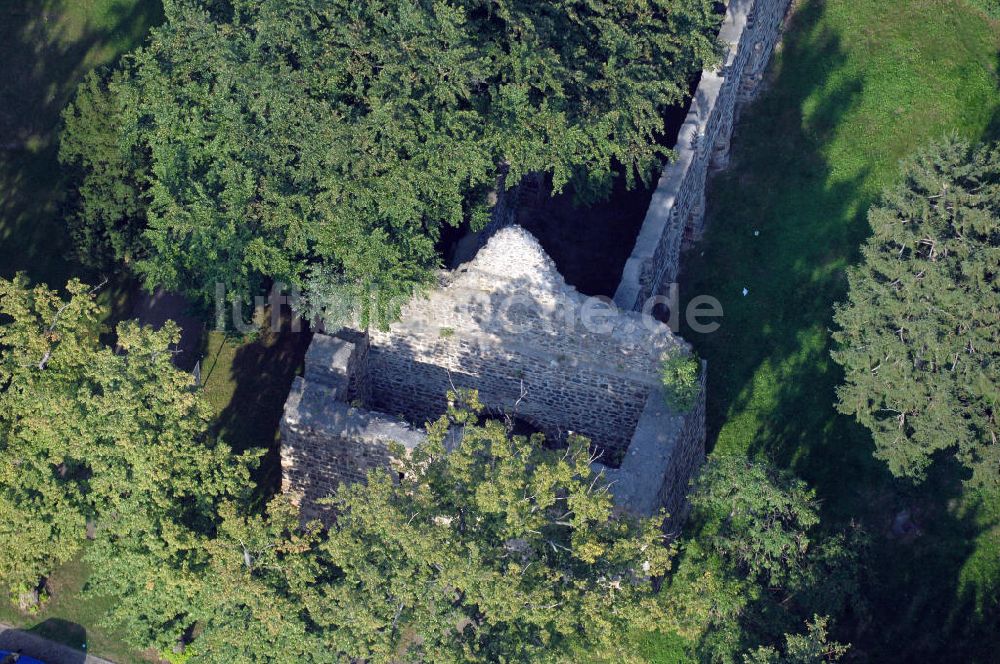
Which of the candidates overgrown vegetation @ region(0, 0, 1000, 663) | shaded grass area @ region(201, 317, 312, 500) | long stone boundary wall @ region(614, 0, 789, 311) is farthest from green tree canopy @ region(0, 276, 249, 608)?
long stone boundary wall @ region(614, 0, 789, 311)

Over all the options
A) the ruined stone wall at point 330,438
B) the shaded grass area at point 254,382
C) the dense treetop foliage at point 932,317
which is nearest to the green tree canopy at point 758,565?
the dense treetop foliage at point 932,317

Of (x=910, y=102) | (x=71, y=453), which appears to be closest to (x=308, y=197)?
(x=71, y=453)

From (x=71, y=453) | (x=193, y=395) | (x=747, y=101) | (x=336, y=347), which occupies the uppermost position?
(x=747, y=101)

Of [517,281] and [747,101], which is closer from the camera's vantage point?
[517,281]

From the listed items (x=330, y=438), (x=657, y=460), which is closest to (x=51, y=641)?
(x=330, y=438)

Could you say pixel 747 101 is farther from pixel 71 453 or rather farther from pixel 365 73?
pixel 71 453

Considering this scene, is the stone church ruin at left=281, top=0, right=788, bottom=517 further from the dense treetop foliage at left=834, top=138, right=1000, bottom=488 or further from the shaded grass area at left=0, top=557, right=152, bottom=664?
the shaded grass area at left=0, top=557, right=152, bottom=664
